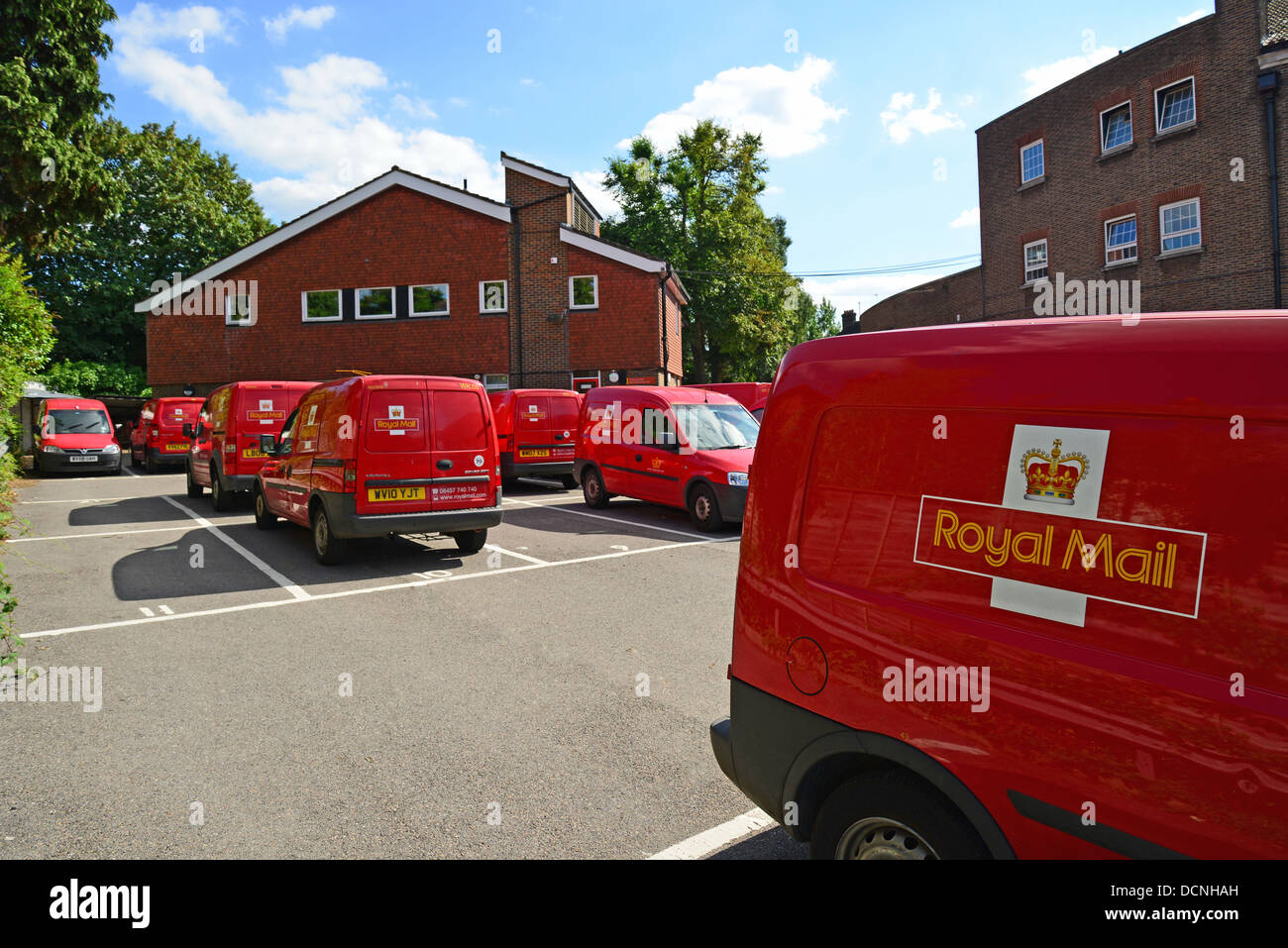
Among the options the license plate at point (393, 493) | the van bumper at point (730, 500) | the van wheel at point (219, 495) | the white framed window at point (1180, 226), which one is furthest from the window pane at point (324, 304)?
the white framed window at point (1180, 226)

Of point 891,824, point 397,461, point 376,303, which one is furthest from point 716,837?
point 376,303

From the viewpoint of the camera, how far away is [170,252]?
4516 centimetres

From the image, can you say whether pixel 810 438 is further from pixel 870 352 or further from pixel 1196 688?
pixel 1196 688

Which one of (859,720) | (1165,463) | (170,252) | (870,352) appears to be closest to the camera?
(1165,463)

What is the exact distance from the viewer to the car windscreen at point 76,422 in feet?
73.7

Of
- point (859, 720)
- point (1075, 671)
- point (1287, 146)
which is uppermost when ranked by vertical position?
point (1287, 146)

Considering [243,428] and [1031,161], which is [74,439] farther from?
[1031,161]

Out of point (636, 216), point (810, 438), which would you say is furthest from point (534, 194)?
point (810, 438)

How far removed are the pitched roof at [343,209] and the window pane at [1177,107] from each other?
64.8ft

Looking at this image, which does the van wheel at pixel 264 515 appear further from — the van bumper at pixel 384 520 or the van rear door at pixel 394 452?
the van rear door at pixel 394 452

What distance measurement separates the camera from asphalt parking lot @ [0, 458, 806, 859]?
351 centimetres

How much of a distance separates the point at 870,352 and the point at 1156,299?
24238 millimetres

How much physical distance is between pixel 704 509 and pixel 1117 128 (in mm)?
20336

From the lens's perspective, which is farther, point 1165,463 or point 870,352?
point 870,352
